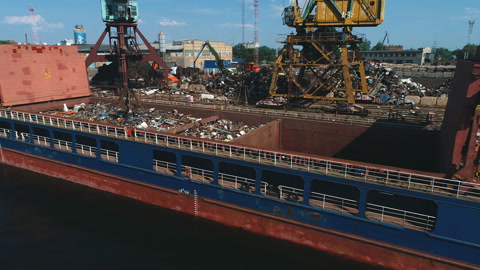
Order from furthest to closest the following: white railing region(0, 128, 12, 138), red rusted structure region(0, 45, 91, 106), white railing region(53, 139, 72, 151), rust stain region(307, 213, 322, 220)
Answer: red rusted structure region(0, 45, 91, 106) < white railing region(0, 128, 12, 138) < white railing region(53, 139, 72, 151) < rust stain region(307, 213, 322, 220)

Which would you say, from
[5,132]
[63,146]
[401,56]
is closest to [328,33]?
[63,146]

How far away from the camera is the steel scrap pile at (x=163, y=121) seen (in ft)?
66.6

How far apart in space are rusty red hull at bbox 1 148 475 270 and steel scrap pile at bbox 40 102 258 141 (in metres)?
4.14

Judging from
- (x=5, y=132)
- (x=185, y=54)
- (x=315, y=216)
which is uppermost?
(x=185, y=54)

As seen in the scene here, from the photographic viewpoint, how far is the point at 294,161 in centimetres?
1522

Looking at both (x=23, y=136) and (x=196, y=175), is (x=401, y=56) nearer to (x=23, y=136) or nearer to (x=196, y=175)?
(x=196, y=175)

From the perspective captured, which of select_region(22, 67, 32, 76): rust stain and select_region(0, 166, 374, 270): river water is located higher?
select_region(22, 67, 32, 76): rust stain

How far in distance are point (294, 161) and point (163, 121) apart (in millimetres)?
11722

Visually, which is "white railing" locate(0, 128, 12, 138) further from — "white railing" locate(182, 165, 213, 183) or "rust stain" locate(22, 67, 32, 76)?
"white railing" locate(182, 165, 213, 183)

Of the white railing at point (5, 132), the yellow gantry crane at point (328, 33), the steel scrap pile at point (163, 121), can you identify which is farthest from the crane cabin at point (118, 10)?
the yellow gantry crane at point (328, 33)

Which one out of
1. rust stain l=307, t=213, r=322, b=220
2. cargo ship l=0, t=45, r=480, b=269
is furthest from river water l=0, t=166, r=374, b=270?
rust stain l=307, t=213, r=322, b=220

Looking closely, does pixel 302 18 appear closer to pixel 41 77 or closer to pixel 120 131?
pixel 120 131

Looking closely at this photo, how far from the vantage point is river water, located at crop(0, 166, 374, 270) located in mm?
13195

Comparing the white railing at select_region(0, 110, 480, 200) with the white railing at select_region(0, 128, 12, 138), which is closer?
the white railing at select_region(0, 110, 480, 200)
